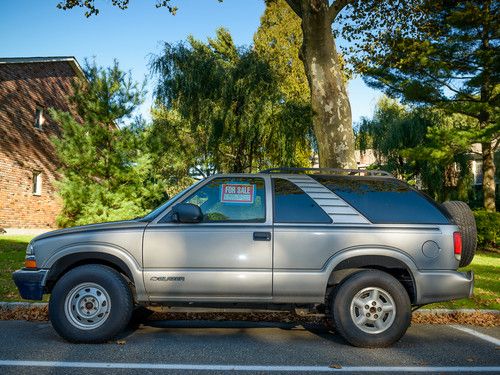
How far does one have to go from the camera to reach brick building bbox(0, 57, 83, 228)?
901 inches

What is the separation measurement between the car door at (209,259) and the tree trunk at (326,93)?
19.1 feet

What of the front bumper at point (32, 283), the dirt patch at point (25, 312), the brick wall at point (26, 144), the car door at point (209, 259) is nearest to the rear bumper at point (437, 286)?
the car door at point (209, 259)

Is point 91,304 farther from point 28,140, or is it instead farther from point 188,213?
point 28,140

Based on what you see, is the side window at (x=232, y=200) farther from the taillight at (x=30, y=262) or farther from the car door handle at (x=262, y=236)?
the taillight at (x=30, y=262)

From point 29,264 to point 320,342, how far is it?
327 cm

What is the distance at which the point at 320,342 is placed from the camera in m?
5.59

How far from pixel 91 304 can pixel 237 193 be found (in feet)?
6.38

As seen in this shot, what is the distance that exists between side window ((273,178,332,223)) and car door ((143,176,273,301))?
16cm

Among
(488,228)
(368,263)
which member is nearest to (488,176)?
(488,228)

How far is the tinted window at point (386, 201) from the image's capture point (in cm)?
556

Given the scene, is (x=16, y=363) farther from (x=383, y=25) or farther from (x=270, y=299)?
(x=383, y=25)

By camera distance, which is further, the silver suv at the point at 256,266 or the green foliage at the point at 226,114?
the green foliage at the point at 226,114

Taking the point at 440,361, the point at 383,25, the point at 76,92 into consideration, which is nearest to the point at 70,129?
the point at 76,92

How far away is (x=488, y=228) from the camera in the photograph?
795 inches
